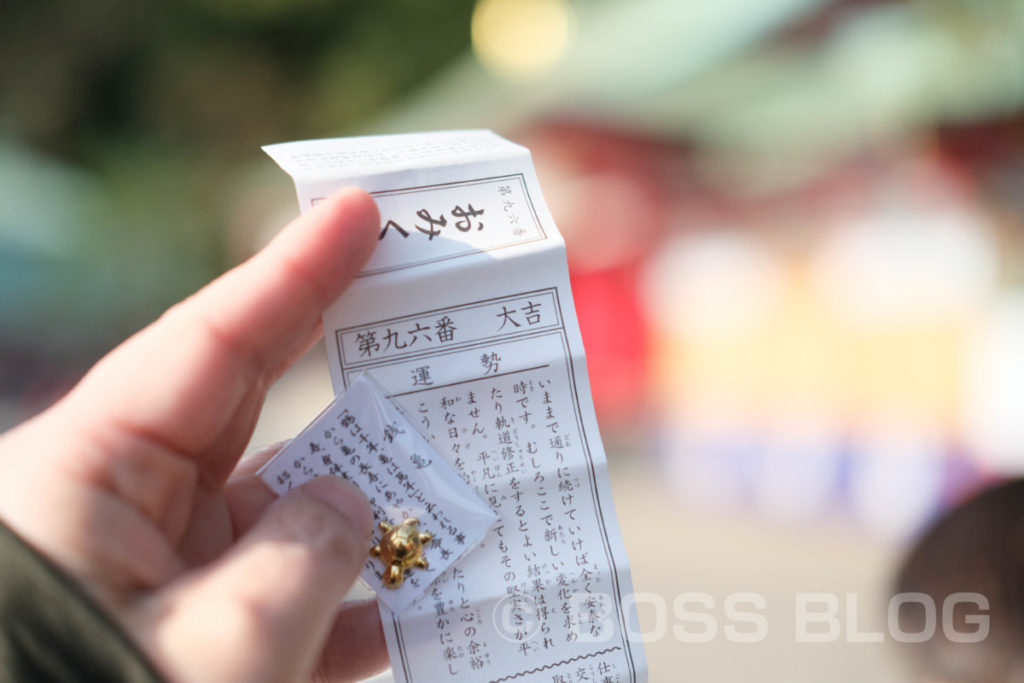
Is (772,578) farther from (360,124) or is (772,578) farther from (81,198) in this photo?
(81,198)

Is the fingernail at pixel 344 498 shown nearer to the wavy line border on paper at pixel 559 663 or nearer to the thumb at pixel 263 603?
the thumb at pixel 263 603

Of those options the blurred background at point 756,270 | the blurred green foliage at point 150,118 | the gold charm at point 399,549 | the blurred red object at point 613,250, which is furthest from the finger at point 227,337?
the blurred green foliage at point 150,118

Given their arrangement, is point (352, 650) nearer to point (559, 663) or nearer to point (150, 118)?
point (559, 663)

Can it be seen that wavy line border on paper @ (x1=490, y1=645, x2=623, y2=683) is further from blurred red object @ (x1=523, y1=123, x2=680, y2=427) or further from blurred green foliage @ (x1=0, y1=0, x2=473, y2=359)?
blurred green foliage @ (x1=0, y1=0, x2=473, y2=359)

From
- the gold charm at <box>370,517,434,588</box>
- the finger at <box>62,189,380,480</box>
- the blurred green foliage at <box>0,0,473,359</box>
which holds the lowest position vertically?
the gold charm at <box>370,517,434,588</box>

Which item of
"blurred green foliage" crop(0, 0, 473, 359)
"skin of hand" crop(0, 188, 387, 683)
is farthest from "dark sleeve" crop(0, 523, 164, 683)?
"blurred green foliage" crop(0, 0, 473, 359)

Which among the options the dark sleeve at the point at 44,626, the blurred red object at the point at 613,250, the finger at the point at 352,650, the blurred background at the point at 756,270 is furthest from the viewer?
the blurred red object at the point at 613,250

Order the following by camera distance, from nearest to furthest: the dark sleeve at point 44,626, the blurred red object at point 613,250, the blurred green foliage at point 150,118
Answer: the dark sleeve at point 44,626 → the blurred red object at point 613,250 → the blurred green foliage at point 150,118
